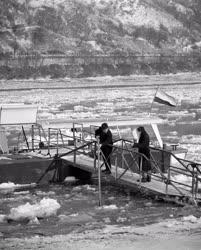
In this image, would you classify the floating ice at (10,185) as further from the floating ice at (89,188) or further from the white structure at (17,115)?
the white structure at (17,115)

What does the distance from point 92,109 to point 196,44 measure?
186ft

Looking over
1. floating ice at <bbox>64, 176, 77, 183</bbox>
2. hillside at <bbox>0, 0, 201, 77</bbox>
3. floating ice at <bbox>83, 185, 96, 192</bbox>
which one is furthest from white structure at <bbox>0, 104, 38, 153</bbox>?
hillside at <bbox>0, 0, 201, 77</bbox>

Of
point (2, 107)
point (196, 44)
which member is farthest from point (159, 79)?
→ point (2, 107)

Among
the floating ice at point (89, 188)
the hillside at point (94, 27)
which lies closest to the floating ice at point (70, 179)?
the floating ice at point (89, 188)

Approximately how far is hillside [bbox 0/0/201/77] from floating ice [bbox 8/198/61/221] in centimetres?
6367

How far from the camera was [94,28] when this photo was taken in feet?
278

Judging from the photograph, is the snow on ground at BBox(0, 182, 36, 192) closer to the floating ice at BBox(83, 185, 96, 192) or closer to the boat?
the boat

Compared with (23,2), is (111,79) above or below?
below

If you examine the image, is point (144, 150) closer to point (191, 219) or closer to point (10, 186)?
point (191, 219)

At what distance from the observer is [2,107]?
1831 centimetres

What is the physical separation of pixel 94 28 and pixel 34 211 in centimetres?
7276

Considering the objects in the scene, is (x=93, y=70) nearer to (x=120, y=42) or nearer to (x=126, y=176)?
(x=120, y=42)

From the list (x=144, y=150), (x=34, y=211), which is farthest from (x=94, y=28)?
(x=34, y=211)

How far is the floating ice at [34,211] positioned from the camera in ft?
43.0
